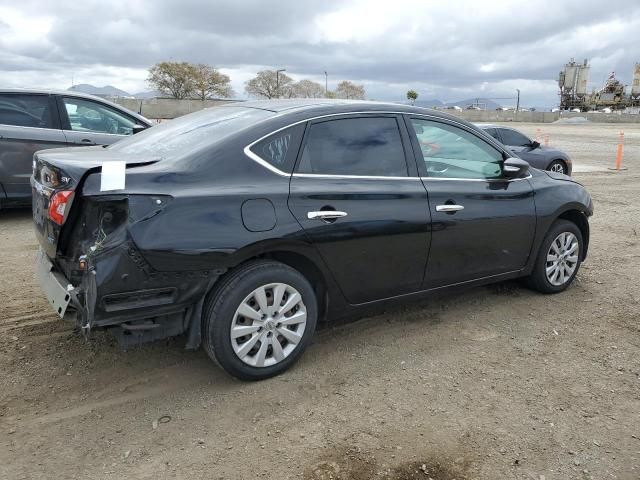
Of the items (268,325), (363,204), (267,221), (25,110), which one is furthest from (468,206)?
(25,110)

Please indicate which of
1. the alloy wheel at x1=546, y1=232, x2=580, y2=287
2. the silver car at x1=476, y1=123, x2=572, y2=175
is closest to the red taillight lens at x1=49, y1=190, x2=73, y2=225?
the alloy wheel at x1=546, y1=232, x2=580, y2=287

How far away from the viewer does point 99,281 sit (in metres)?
2.77

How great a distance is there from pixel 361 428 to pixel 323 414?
238 mm

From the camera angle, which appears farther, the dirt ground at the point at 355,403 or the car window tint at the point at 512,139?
the car window tint at the point at 512,139

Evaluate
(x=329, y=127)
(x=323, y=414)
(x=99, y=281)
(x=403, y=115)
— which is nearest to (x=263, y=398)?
(x=323, y=414)

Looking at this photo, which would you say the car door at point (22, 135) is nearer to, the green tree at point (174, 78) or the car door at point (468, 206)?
the car door at point (468, 206)

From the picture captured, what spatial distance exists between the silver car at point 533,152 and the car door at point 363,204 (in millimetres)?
9138

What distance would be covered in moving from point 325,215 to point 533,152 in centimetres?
1046

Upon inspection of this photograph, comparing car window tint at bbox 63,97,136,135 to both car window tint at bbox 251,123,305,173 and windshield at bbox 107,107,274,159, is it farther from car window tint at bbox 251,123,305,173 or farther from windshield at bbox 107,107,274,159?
car window tint at bbox 251,123,305,173

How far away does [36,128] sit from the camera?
23.1 feet

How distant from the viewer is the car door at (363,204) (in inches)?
132

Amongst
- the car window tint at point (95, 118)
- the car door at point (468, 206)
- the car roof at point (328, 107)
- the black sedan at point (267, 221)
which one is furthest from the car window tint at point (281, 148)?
the car window tint at point (95, 118)

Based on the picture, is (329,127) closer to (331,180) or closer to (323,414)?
(331,180)

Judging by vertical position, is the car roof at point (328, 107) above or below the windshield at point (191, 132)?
above
